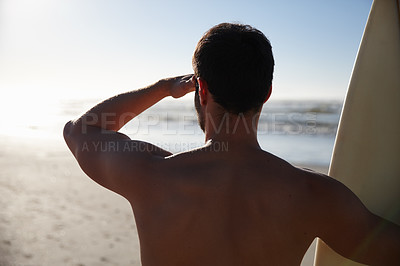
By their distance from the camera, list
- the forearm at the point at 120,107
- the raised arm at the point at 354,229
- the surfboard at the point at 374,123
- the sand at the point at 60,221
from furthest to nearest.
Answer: the sand at the point at 60,221
the surfboard at the point at 374,123
the forearm at the point at 120,107
the raised arm at the point at 354,229

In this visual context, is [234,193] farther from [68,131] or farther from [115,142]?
[68,131]

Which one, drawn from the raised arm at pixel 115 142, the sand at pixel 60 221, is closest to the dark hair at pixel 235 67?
Result: the raised arm at pixel 115 142

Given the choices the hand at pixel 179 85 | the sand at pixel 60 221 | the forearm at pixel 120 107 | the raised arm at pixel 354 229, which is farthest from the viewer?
the sand at pixel 60 221

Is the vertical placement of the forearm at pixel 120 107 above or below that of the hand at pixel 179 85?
below

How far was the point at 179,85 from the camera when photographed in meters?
1.78

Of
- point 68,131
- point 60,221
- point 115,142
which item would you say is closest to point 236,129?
point 115,142

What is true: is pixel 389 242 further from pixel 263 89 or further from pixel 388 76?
pixel 388 76

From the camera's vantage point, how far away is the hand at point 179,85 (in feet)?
5.73

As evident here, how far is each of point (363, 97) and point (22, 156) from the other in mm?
9685

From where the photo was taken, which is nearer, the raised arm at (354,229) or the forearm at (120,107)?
the raised arm at (354,229)

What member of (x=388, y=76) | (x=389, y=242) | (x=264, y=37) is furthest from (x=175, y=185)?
(x=388, y=76)

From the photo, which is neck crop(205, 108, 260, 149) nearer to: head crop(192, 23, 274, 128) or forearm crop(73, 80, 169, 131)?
head crop(192, 23, 274, 128)

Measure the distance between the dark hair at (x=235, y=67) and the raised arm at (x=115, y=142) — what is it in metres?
0.32

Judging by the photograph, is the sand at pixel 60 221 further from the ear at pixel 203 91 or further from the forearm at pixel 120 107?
the ear at pixel 203 91
